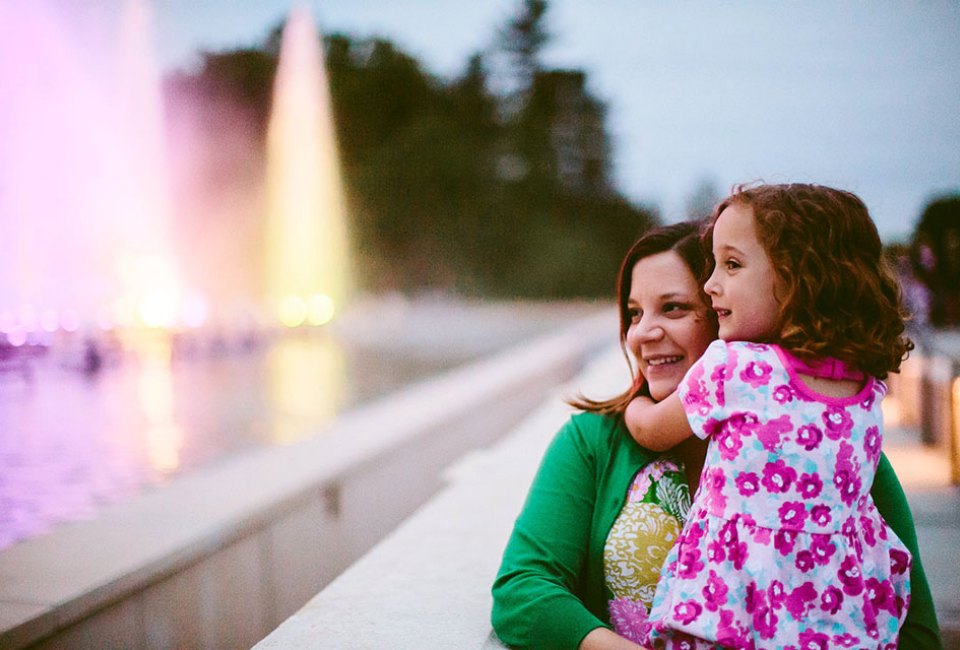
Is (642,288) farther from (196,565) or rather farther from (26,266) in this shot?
(26,266)

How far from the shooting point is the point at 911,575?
1.87 m

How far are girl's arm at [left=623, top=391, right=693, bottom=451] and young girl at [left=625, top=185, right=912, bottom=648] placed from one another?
0.22ft

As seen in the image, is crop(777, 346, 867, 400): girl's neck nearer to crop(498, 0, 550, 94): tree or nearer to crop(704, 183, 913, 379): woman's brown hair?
crop(704, 183, 913, 379): woman's brown hair

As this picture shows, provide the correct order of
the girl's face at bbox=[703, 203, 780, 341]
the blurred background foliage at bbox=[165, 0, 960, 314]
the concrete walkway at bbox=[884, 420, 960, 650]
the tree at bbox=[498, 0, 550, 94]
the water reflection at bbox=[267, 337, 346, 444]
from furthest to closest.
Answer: the tree at bbox=[498, 0, 550, 94] < the blurred background foliage at bbox=[165, 0, 960, 314] < the water reflection at bbox=[267, 337, 346, 444] < the concrete walkway at bbox=[884, 420, 960, 650] < the girl's face at bbox=[703, 203, 780, 341]

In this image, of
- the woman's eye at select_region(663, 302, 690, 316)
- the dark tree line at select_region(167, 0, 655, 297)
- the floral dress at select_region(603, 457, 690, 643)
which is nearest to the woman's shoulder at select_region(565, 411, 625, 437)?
the floral dress at select_region(603, 457, 690, 643)

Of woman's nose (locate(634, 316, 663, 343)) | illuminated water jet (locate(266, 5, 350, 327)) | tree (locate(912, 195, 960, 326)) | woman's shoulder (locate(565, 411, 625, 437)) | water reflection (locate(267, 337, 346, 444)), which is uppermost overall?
illuminated water jet (locate(266, 5, 350, 327))

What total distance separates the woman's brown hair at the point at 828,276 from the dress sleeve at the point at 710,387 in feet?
0.42

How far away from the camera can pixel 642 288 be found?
2.13 meters

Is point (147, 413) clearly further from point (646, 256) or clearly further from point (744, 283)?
point (744, 283)

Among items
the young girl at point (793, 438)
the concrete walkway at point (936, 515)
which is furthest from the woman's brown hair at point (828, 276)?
the concrete walkway at point (936, 515)

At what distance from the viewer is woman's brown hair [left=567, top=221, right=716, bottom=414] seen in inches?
83.5

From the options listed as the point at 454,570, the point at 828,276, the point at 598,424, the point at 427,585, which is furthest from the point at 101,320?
the point at 828,276

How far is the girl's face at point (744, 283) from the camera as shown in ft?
5.89

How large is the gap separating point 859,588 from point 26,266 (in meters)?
16.3
